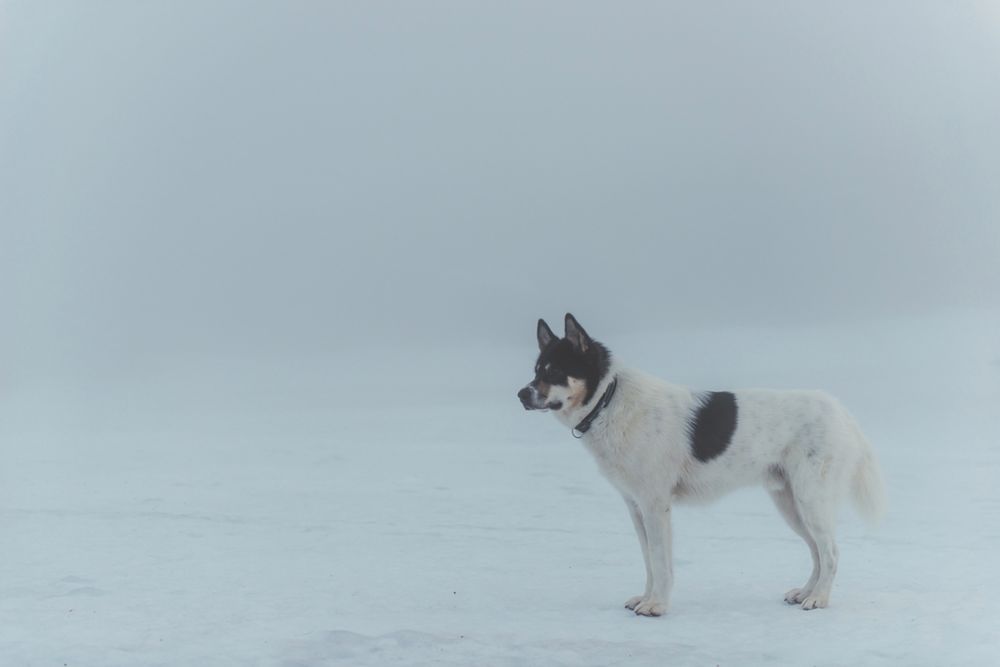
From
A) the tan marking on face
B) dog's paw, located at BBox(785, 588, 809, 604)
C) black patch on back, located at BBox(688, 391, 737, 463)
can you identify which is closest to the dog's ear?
the tan marking on face

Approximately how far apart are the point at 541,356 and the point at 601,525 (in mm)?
3195

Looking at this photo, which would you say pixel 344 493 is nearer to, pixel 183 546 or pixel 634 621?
pixel 183 546

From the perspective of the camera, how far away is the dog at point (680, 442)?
5449mm

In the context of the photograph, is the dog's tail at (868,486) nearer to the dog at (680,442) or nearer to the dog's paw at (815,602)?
the dog at (680,442)

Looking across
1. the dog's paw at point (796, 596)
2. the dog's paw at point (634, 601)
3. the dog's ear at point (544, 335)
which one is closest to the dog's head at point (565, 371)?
the dog's ear at point (544, 335)

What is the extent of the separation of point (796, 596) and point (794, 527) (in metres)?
0.41

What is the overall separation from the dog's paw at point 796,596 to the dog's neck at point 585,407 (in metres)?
1.56

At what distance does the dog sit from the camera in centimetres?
545

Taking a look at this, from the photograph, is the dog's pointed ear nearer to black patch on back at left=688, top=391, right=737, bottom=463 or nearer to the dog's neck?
the dog's neck

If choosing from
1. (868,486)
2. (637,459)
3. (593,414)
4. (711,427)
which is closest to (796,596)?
(868,486)

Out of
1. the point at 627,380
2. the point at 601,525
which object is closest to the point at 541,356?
the point at 627,380

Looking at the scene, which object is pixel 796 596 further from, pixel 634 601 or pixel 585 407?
pixel 585 407

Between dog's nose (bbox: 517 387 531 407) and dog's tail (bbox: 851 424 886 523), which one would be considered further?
dog's tail (bbox: 851 424 886 523)

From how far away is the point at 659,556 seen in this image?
5.41 meters
